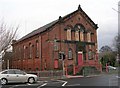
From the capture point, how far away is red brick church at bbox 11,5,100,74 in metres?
45.1

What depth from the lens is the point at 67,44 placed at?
46500mm

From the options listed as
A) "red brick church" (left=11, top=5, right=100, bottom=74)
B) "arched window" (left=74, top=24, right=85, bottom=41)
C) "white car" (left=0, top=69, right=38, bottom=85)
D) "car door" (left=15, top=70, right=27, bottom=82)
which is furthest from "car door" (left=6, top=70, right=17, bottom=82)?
"arched window" (left=74, top=24, right=85, bottom=41)

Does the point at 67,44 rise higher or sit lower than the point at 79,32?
lower

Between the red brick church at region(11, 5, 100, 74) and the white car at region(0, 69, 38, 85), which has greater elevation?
the red brick church at region(11, 5, 100, 74)

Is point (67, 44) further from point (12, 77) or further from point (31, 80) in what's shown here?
point (12, 77)

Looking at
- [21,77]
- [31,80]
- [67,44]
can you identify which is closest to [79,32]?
[67,44]

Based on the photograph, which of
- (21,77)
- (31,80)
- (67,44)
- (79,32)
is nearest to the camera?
(21,77)

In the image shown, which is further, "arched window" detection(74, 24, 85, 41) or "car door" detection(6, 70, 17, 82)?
"arched window" detection(74, 24, 85, 41)

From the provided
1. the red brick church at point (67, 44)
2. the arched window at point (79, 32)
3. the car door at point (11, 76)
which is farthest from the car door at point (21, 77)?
the arched window at point (79, 32)

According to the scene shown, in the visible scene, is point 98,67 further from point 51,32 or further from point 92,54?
point 51,32

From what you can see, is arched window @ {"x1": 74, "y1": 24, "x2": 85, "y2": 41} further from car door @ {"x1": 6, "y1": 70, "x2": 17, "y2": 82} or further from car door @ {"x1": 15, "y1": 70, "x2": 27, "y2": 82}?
car door @ {"x1": 6, "y1": 70, "x2": 17, "y2": 82}

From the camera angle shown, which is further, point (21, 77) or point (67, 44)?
point (67, 44)

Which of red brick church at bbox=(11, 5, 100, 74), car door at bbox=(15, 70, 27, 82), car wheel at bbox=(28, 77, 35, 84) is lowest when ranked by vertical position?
car wheel at bbox=(28, 77, 35, 84)

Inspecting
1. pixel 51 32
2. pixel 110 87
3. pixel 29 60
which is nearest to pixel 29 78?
pixel 110 87
